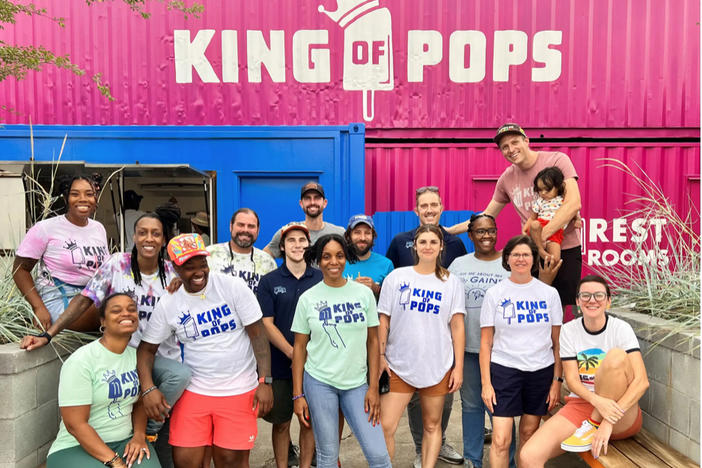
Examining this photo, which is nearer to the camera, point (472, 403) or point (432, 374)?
point (432, 374)

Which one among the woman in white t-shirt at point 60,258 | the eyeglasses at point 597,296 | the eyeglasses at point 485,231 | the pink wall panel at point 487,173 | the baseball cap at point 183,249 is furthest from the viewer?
the pink wall panel at point 487,173

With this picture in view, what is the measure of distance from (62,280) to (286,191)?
11.4ft

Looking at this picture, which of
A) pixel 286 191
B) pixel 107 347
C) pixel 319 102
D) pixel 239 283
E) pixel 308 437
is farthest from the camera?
pixel 319 102

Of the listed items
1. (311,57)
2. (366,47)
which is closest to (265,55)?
(311,57)

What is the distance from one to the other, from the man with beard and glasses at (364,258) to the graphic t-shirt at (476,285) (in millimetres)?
542

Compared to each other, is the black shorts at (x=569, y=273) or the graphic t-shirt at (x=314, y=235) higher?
the graphic t-shirt at (x=314, y=235)

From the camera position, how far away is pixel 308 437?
3086mm

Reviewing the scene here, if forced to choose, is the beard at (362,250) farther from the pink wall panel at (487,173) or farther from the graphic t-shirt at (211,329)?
the pink wall panel at (487,173)

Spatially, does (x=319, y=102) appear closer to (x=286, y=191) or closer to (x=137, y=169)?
(x=286, y=191)

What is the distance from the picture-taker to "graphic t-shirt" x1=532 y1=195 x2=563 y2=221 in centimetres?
343

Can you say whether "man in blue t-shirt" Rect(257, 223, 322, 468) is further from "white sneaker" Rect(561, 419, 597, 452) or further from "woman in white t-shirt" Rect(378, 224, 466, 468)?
"white sneaker" Rect(561, 419, 597, 452)

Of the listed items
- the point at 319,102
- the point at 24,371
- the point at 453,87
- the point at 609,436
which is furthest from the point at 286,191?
the point at 609,436

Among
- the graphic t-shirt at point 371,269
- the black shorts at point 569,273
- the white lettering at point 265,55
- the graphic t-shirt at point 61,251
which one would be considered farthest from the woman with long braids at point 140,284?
the white lettering at point 265,55

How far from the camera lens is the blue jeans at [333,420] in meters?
2.72
